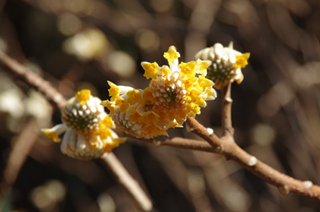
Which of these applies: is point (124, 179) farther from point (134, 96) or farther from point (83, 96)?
point (134, 96)

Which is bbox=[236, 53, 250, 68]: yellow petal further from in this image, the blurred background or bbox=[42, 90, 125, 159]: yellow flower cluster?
the blurred background

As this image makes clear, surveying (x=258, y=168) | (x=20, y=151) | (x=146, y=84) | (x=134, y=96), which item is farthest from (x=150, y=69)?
(x=146, y=84)

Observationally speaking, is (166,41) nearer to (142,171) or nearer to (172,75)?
(142,171)

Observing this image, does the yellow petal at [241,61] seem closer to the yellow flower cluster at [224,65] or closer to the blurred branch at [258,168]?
the yellow flower cluster at [224,65]

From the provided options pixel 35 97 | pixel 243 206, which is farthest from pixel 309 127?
pixel 35 97

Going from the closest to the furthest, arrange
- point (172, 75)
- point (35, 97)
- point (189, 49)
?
point (172, 75), point (35, 97), point (189, 49)

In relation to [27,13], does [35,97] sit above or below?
below
